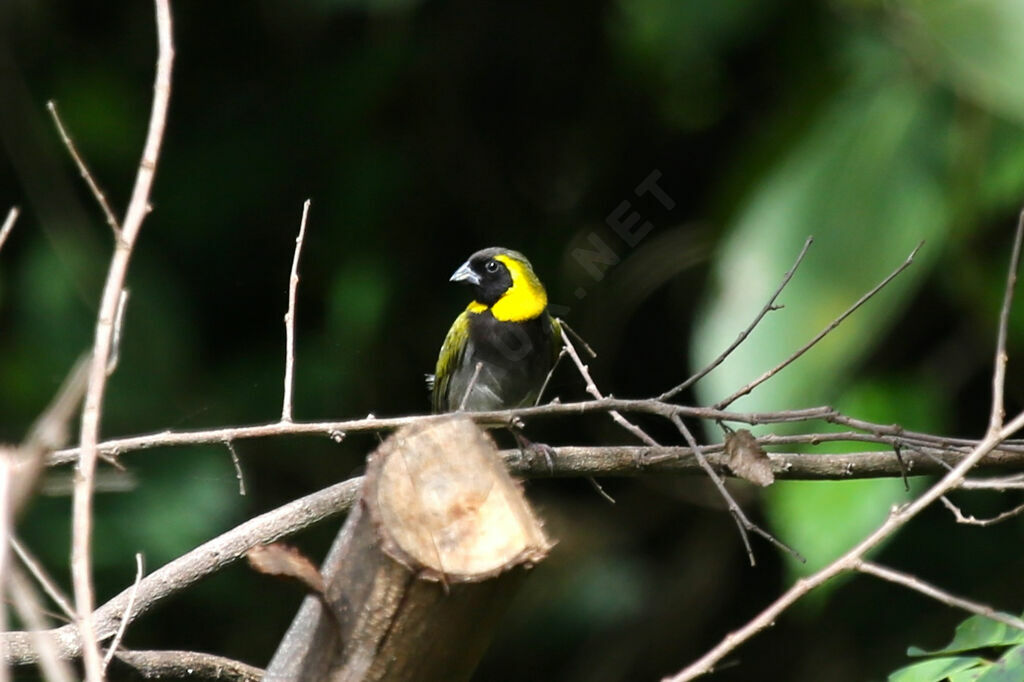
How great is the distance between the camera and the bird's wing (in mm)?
4055

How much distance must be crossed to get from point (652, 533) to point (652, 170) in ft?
4.65

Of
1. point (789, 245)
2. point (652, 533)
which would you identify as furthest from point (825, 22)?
point (652, 533)

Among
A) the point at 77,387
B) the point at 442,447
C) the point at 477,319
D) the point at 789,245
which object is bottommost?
the point at 789,245

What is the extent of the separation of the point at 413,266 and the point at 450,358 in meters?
0.97

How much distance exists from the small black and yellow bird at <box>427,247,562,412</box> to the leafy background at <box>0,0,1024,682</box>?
21.3 inches

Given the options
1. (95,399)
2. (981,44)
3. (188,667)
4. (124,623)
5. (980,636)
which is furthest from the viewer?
(981,44)

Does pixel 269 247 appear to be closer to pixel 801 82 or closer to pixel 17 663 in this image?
pixel 801 82

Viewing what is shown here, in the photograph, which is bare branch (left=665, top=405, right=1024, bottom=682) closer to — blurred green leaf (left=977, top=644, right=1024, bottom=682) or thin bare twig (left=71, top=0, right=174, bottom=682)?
blurred green leaf (left=977, top=644, right=1024, bottom=682)

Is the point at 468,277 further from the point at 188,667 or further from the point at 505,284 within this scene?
the point at 188,667

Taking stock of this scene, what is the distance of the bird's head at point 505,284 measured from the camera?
13.1 ft

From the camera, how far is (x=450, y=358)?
407 centimetres

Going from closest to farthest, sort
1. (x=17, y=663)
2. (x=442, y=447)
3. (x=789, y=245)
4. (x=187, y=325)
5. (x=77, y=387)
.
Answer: (x=77, y=387) < (x=442, y=447) < (x=17, y=663) < (x=789, y=245) < (x=187, y=325)

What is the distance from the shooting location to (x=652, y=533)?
510 cm

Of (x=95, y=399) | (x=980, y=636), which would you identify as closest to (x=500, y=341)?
(x=980, y=636)
